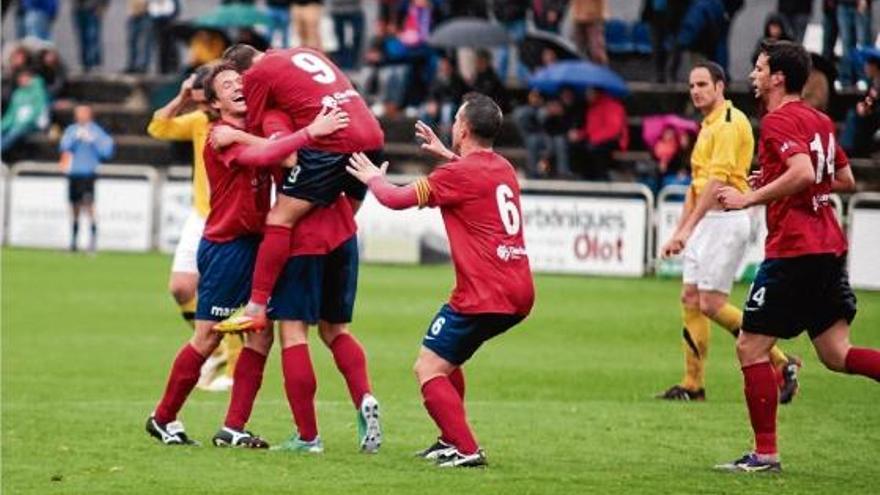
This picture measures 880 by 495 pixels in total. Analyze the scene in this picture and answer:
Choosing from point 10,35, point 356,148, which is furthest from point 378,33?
point 356,148

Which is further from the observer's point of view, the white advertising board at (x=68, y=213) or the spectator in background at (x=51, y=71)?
the spectator in background at (x=51, y=71)

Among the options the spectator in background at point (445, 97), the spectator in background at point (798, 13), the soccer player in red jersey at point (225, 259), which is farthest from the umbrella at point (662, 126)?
the soccer player in red jersey at point (225, 259)

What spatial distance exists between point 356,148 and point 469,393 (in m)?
4.82

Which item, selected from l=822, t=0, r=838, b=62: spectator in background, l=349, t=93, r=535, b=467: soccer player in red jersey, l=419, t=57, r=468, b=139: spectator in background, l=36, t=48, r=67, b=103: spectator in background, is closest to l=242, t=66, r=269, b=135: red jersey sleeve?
l=349, t=93, r=535, b=467: soccer player in red jersey

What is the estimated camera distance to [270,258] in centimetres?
1298

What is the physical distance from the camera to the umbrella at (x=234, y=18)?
3662 centimetres

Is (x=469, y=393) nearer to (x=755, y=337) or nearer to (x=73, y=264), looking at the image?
(x=755, y=337)

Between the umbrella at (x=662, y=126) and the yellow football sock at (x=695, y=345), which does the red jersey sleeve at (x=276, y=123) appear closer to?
the yellow football sock at (x=695, y=345)

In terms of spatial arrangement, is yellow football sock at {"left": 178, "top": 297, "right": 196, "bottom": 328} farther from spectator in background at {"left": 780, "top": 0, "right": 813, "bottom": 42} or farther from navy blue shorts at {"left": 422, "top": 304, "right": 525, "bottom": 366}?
spectator in background at {"left": 780, "top": 0, "right": 813, "bottom": 42}

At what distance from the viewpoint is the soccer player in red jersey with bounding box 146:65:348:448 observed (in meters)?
13.3

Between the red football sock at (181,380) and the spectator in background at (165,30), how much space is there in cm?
2747

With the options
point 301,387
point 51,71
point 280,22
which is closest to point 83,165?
point 280,22

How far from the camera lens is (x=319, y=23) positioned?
3794 cm

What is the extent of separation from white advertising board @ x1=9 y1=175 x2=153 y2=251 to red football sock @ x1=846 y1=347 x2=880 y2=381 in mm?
23335
